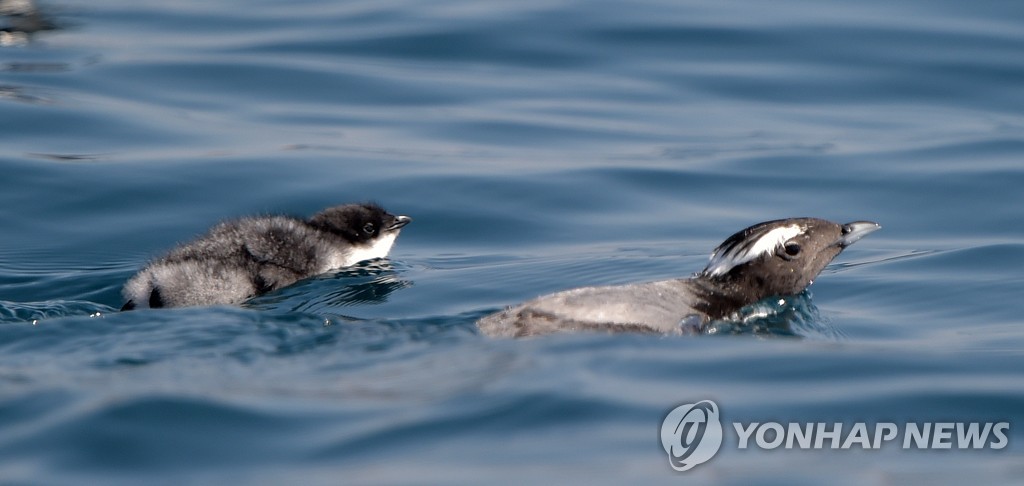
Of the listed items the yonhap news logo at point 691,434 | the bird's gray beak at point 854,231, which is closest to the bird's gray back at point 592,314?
the yonhap news logo at point 691,434

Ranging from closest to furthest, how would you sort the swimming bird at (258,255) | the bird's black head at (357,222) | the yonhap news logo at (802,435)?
the yonhap news logo at (802,435), the swimming bird at (258,255), the bird's black head at (357,222)

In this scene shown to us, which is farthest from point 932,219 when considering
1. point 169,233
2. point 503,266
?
point 169,233

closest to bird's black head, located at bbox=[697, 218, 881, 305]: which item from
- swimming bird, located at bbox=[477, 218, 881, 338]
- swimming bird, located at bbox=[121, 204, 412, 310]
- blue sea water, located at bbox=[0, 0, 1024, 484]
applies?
swimming bird, located at bbox=[477, 218, 881, 338]

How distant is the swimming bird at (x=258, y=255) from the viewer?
10.9m

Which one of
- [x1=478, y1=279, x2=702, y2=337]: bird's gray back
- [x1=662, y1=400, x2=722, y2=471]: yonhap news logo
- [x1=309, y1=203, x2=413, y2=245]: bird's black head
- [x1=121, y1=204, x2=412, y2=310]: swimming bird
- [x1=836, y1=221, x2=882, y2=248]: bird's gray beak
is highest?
[x1=836, y1=221, x2=882, y2=248]: bird's gray beak

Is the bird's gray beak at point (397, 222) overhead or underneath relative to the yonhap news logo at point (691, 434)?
overhead

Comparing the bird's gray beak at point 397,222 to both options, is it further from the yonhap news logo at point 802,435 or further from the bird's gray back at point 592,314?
the yonhap news logo at point 802,435

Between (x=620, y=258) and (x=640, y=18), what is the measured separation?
9.57 meters

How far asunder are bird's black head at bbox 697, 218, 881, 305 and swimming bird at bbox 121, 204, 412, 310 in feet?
10.9

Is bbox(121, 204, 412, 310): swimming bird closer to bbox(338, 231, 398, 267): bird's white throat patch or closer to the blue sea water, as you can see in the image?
bbox(338, 231, 398, 267): bird's white throat patch

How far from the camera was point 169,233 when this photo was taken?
45.2 feet

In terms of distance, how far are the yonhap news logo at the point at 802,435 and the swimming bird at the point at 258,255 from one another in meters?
4.90

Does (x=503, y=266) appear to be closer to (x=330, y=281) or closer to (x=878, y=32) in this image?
(x=330, y=281)

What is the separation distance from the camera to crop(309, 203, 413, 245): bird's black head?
12.5 m
